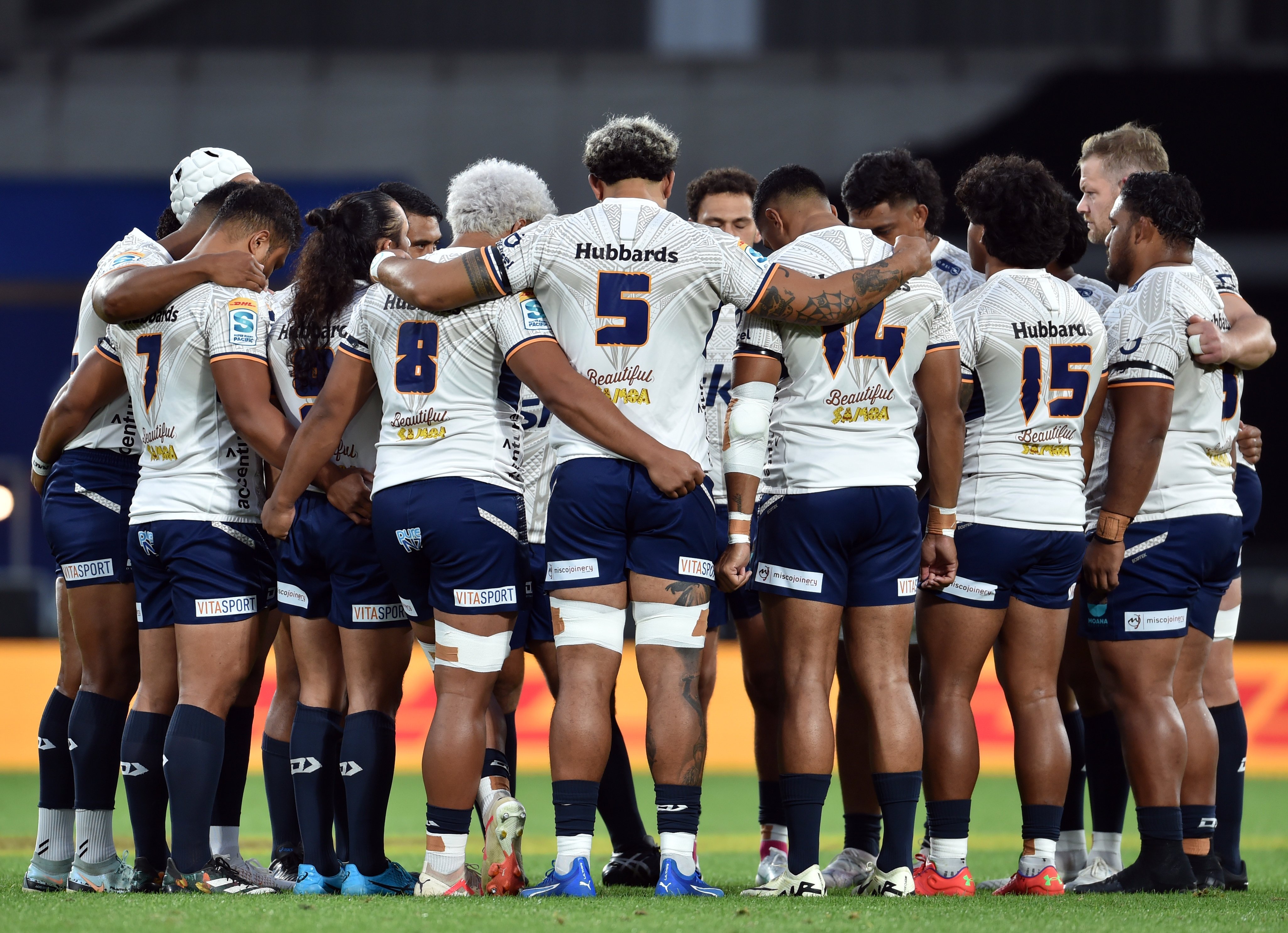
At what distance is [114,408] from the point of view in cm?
575

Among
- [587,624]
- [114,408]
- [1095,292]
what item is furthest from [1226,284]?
[114,408]

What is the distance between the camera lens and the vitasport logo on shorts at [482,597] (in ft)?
16.7

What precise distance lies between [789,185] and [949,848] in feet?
8.15

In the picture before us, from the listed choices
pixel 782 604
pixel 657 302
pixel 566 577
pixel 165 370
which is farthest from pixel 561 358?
pixel 165 370

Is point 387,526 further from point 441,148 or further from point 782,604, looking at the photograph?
point 441,148

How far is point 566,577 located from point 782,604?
0.79 metres

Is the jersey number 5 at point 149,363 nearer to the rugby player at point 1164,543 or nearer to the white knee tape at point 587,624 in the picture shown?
the white knee tape at point 587,624

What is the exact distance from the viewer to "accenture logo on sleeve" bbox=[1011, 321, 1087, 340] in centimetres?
555

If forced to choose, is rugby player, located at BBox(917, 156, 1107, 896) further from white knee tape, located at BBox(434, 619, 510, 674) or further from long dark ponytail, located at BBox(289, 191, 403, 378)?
long dark ponytail, located at BBox(289, 191, 403, 378)

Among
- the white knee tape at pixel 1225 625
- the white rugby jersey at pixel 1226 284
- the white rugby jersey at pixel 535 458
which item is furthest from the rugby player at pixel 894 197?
the white knee tape at pixel 1225 625

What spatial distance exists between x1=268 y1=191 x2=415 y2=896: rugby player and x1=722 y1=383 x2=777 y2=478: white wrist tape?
1295mm

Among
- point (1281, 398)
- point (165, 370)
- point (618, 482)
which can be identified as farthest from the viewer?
point (1281, 398)

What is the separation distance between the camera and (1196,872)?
5.65 m

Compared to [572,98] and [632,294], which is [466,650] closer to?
[632,294]
